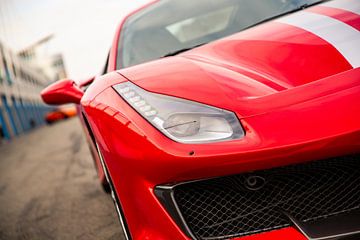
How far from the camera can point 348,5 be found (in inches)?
76.7

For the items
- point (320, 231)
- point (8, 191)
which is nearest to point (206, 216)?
point (320, 231)

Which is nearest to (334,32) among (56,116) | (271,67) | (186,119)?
(271,67)

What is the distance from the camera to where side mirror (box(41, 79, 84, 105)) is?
2.24 metres

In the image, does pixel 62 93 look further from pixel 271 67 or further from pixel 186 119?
pixel 271 67

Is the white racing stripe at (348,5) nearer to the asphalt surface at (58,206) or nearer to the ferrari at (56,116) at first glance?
the asphalt surface at (58,206)

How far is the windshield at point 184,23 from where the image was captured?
7.66ft

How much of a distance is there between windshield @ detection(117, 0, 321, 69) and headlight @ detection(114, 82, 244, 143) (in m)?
0.73

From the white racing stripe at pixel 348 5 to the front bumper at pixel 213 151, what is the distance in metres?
0.71

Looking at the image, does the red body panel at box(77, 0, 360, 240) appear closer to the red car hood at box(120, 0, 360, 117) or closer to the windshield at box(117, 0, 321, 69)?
the red car hood at box(120, 0, 360, 117)

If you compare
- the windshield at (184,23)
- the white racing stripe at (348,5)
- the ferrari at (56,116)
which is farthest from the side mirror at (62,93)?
the ferrari at (56,116)

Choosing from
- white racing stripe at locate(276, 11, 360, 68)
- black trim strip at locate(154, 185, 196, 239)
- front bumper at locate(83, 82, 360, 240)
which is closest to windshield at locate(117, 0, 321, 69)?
white racing stripe at locate(276, 11, 360, 68)

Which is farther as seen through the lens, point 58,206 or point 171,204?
point 58,206

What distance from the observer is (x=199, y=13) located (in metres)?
2.57

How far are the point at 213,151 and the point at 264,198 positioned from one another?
0.85 ft
